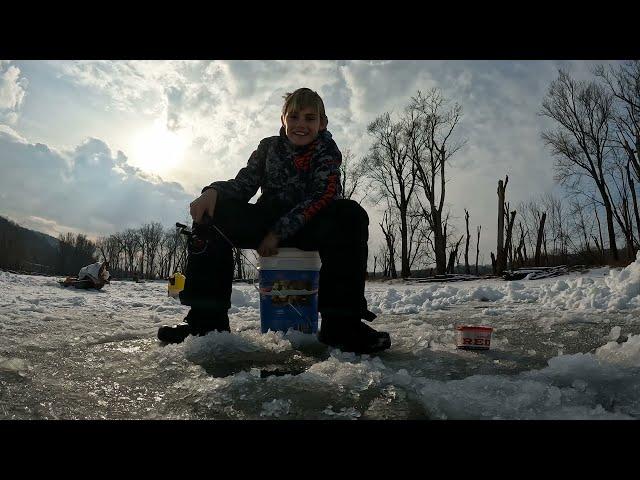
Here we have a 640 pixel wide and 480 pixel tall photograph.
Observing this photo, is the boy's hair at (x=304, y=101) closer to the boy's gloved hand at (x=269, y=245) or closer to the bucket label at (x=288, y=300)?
the boy's gloved hand at (x=269, y=245)

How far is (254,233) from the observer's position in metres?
2.47

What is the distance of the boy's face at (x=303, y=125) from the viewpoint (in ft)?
7.98

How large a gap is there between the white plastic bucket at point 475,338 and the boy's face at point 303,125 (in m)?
1.38

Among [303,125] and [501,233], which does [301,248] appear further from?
[501,233]

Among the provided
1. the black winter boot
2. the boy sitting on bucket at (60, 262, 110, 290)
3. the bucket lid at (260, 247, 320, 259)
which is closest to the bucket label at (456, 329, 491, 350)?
the black winter boot

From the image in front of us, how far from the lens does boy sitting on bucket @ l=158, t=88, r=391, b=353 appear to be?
2.16m

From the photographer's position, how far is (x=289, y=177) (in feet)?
8.36

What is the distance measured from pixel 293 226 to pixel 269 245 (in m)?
0.20

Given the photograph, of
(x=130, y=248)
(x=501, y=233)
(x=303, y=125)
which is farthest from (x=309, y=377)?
(x=130, y=248)

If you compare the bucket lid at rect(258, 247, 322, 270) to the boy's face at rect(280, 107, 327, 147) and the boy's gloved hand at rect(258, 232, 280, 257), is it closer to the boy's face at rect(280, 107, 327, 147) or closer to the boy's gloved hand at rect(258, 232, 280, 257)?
the boy's gloved hand at rect(258, 232, 280, 257)

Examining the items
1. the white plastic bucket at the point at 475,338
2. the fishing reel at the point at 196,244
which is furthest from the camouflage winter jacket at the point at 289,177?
the white plastic bucket at the point at 475,338
